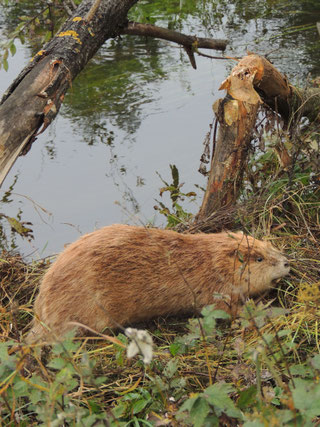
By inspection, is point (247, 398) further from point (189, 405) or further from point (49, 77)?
point (49, 77)

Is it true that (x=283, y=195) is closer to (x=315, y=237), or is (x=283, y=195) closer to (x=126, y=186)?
(x=315, y=237)

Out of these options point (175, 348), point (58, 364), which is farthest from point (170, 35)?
point (58, 364)

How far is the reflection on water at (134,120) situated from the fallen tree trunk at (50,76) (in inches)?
33.9

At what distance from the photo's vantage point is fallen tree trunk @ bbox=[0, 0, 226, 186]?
134 inches

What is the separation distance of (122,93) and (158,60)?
3.04 ft

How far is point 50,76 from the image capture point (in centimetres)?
371

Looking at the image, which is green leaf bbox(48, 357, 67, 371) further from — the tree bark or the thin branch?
the thin branch

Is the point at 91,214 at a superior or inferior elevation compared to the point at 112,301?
inferior

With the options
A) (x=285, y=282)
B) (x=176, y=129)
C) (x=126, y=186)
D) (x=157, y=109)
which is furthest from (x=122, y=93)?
(x=285, y=282)

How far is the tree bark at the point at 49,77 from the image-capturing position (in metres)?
3.41

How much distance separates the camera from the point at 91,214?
470cm

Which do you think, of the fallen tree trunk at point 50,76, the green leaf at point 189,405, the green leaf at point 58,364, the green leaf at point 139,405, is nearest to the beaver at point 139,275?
the green leaf at point 139,405

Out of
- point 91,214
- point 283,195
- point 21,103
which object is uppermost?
point 21,103

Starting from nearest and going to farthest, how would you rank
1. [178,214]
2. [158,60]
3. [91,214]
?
[178,214], [91,214], [158,60]
